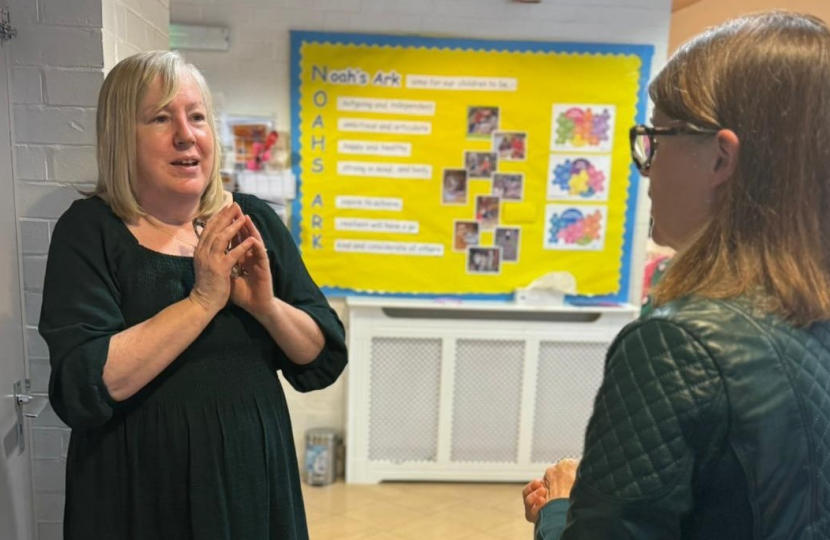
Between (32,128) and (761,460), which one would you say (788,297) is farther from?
(32,128)

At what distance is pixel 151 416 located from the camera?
1.21 meters

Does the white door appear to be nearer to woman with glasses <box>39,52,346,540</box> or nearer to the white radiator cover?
woman with glasses <box>39,52,346,540</box>

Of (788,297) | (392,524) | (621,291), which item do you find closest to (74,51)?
(788,297)

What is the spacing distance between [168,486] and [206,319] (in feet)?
1.09

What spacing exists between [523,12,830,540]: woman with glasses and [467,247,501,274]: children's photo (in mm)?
2505

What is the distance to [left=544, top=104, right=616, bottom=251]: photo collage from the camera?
3156 mm

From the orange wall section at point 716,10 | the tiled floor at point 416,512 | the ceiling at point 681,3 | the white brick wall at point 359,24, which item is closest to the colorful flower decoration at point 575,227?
the white brick wall at point 359,24

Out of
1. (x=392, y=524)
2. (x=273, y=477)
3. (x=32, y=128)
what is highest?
(x=32, y=128)

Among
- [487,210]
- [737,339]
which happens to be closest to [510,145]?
[487,210]

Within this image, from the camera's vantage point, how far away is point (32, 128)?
5.15 ft

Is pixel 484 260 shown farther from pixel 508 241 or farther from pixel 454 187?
pixel 454 187

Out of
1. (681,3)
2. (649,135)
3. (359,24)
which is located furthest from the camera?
(681,3)

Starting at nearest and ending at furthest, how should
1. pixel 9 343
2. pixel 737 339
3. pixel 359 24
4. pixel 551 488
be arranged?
1. pixel 737 339
2. pixel 551 488
3. pixel 9 343
4. pixel 359 24

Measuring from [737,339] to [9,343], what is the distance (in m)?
1.56
